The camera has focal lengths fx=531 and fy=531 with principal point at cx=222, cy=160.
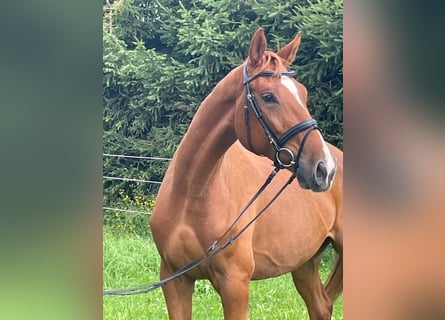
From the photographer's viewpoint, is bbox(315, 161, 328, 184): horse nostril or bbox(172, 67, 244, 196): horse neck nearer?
bbox(315, 161, 328, 184): horse nostril

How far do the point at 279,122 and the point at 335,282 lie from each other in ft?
2.75

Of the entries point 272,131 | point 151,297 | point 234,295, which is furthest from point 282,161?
point 151,297

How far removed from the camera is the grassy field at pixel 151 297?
7.11 feet

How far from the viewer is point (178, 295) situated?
6.73 ft

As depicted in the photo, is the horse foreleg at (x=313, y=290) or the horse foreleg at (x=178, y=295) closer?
the horse foreleg at (x=178, y=295)

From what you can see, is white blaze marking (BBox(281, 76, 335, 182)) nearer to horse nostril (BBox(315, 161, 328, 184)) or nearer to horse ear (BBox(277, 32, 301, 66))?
horse nostril (BBox(315, 161, 328, 184))

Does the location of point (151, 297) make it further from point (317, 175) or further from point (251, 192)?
point (317, 175)

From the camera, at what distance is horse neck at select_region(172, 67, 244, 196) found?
6.07ft

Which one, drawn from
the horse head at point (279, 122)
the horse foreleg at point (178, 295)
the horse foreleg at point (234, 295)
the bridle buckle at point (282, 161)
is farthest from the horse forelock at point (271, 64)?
the horse foreleg at point (178, 295)

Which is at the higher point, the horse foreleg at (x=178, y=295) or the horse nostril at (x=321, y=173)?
the horse nostril at (x=321, y=173)

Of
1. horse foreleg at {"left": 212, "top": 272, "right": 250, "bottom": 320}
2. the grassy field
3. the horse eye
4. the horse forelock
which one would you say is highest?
the horse forelock

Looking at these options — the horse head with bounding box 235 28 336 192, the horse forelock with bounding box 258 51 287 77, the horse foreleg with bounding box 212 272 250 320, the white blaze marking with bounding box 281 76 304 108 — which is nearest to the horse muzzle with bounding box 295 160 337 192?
the horse head with bounding box 235 28 336 192

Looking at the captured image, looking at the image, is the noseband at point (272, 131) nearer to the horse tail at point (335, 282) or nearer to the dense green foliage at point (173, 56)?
the dense green foliage at point (173, 56)

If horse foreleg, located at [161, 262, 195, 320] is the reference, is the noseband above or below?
above
